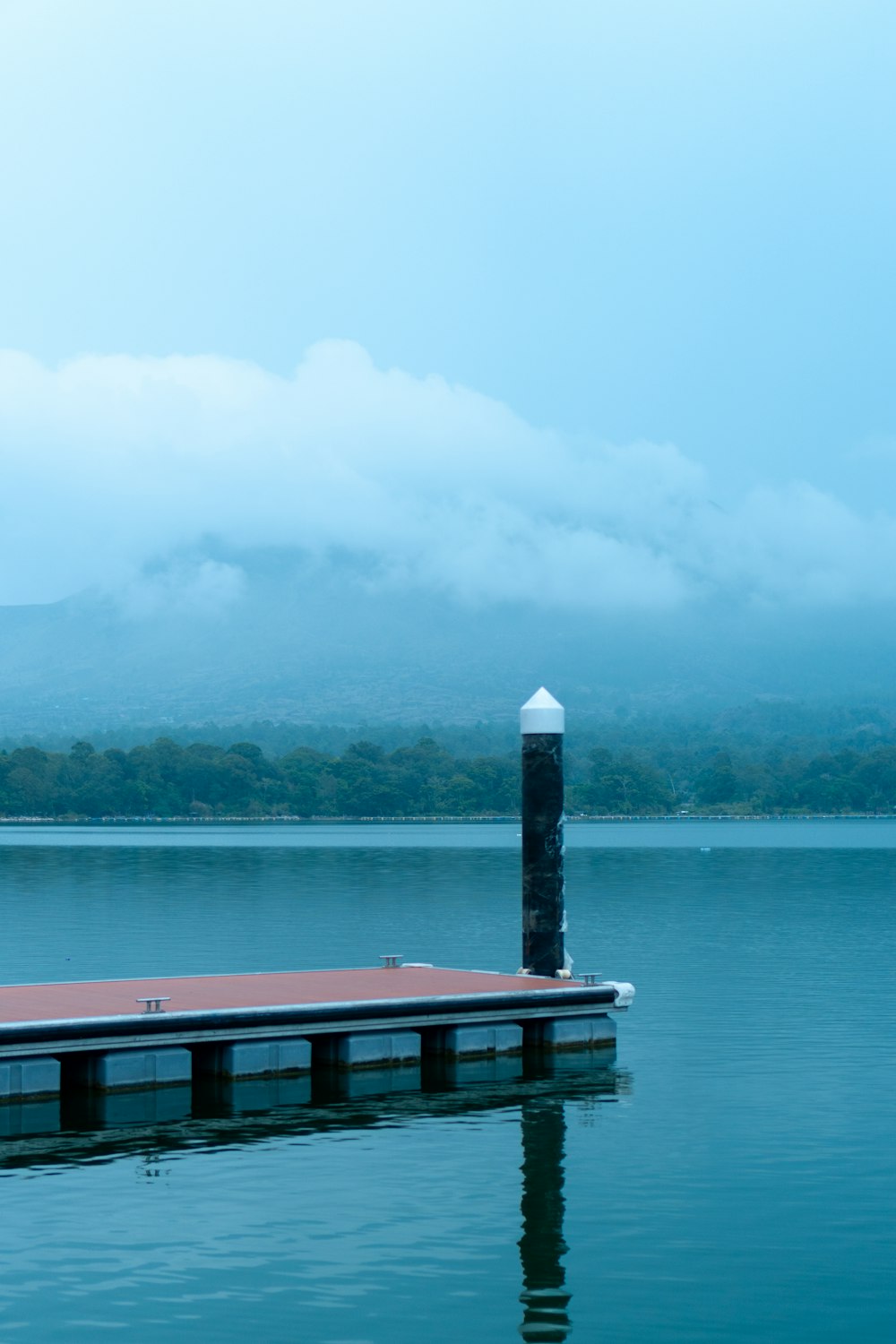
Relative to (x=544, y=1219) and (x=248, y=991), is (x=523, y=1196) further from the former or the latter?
(x=248, y=991)

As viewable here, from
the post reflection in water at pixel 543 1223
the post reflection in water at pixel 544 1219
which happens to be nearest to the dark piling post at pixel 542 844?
the post reflection in water at pixel 544 1219

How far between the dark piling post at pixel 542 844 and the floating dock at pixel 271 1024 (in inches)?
24.9

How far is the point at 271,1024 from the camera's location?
21.8 metres

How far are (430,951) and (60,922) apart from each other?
533 inches

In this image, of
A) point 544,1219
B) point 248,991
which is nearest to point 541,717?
point 248,991

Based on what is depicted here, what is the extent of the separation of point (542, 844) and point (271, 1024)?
6361 millimetres

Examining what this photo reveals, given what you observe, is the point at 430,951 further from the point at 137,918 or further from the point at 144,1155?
the point at 144,1155

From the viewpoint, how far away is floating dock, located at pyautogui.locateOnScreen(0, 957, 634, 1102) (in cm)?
2048

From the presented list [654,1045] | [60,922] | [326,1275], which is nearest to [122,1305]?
[326,1275]

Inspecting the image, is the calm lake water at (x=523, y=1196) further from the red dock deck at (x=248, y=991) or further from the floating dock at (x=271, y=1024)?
the red dock deck at (x=248, y=991)

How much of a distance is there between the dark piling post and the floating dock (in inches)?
24.9

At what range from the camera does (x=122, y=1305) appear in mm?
13633

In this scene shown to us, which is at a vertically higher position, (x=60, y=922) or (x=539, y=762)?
(x=539, y=762)

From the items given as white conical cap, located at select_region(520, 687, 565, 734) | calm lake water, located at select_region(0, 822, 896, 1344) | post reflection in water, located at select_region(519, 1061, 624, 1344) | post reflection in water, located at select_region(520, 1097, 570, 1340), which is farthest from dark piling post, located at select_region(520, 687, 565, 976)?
post reflection in water, located at select_region(520, 1097, 570, 1340)
